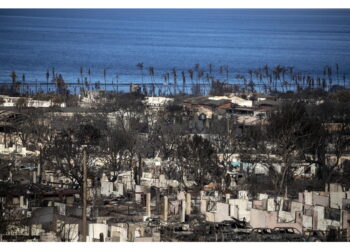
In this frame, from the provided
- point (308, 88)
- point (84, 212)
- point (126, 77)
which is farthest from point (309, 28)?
point (84, 212)

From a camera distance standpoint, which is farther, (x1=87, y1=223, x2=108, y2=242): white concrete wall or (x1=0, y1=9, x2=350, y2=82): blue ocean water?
(x1=0, y1=9, x2=350, y2=82): blue ocean water

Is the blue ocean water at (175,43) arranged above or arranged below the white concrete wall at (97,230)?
above

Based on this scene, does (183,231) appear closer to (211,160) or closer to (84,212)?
(84,212)

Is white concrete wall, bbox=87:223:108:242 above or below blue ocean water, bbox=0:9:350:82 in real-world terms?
below

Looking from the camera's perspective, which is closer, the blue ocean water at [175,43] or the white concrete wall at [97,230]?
the white concrete wall at [97,230]

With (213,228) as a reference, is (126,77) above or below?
above

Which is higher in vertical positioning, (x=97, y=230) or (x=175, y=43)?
(x=175, y=43)

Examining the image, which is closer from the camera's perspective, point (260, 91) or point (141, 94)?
point (141, 94)

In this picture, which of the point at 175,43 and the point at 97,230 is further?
the point at 175,43
